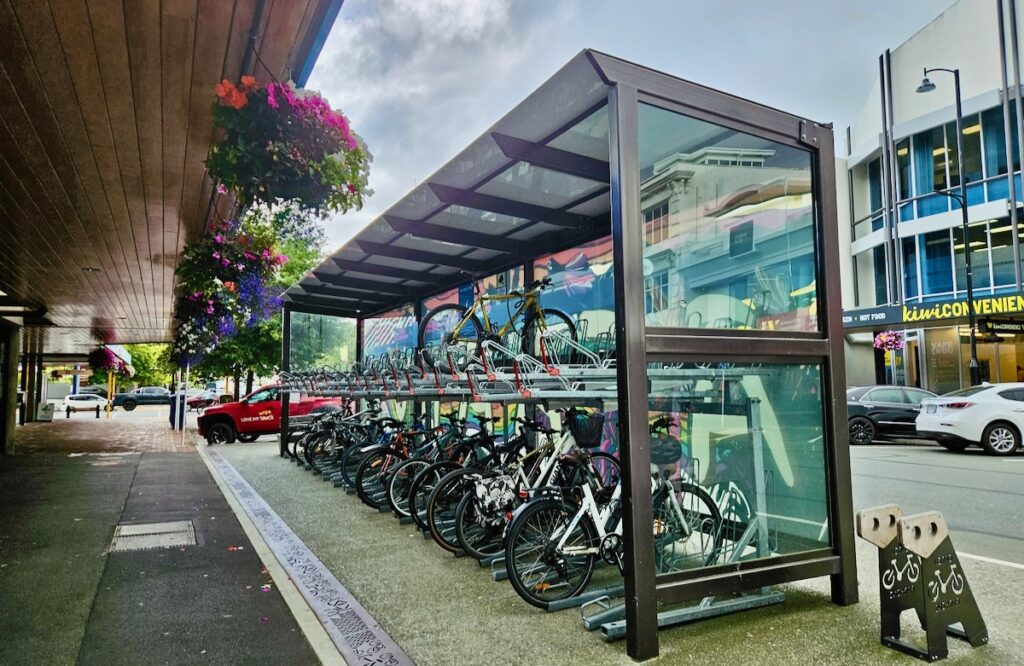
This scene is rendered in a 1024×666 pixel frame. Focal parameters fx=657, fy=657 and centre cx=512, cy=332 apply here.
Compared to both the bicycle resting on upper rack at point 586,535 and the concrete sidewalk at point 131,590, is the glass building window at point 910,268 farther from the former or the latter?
the concrete sidewalk at point 131,590

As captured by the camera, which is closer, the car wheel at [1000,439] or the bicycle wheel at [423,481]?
the bicycle wheel at [423,481]

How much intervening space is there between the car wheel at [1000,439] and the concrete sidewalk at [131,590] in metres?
12.4

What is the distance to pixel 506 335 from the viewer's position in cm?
732

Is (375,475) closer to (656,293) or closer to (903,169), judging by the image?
(656,293)

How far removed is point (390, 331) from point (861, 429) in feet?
34.2

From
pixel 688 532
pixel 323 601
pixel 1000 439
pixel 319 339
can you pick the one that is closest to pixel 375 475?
pixel 323 601

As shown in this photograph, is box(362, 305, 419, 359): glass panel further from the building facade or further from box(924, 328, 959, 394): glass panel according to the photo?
box(924, 328, 959, 394): glass panel

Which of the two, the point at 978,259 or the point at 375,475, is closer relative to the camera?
the point at 375,475

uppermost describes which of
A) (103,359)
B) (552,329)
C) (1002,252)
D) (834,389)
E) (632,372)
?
(1002,252)

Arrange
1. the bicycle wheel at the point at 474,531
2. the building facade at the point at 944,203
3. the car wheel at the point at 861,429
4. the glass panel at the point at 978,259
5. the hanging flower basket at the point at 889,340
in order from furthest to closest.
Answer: the hanging flower basket at the point at 889,340 < the glass panel at the point at 978,259 < the building facade at the point at 944,203 < the car wheel at the point at 861,429 < the bicycle wheel at the point at 474,531

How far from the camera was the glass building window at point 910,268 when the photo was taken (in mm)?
22609

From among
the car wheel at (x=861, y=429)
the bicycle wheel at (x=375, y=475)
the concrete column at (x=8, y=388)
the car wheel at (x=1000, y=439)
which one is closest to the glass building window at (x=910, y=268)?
the car wheel at (x=861, y=429)

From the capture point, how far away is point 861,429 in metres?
14.5

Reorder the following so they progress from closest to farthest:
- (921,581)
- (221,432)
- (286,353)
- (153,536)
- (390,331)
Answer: (921,581) → (153,536) → (390,331) → (286,353) → (221,432)
